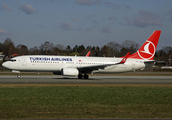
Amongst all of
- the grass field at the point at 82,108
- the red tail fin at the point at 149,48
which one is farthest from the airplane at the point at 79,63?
the grass field at the point at 82,108

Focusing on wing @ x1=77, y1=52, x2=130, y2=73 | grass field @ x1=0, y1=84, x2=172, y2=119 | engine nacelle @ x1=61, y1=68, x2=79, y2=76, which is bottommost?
grass field @ x1=0, y1=84, x2=172, y2=119

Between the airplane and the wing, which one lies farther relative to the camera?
the airplane

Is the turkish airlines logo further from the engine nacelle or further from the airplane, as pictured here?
the engine nacelle

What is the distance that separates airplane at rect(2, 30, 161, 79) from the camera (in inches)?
1438

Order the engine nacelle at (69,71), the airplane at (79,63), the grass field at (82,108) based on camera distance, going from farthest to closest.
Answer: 1. the airplane at (79,63)
2. the engine nacelle at (69,71)
3. the grass field at (82,108)

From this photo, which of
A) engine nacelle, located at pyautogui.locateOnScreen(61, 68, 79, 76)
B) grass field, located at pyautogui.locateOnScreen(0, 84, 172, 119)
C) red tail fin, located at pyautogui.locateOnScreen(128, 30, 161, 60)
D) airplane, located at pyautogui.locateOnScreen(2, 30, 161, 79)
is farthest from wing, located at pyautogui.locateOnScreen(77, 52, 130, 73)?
grass field, located at pyautogui.locateOnScreen(0, 84, 172, 119)

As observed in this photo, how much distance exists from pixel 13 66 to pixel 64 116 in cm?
2727

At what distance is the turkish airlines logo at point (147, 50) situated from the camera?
4175cm

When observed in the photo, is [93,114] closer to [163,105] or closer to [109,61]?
[163,105]

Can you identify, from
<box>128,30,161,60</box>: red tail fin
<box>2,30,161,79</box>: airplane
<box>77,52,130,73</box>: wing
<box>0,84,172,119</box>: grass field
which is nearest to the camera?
<box>0,84,172,119</box>: grass field

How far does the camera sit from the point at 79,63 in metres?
38.4

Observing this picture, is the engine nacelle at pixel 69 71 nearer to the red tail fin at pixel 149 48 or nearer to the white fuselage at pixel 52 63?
the white fuselage at pixel 52 63

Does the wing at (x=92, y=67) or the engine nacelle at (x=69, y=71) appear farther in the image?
the wing at (x=92, y=67)

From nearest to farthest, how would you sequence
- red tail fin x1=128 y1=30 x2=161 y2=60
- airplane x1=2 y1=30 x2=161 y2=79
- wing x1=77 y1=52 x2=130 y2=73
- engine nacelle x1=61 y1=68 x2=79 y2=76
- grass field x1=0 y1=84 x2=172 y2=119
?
grass field x1=0 y1=84 x2=172 y2=119
engine nacelle x1=61 y1=68 x2=79 y2=76
wing x1=77 y1=52 x2=130 y2=73
airplane x1=2 y1=30 x2=161 y2=79
red tail fin x1=128 y1=30 x2=161 y2=60
